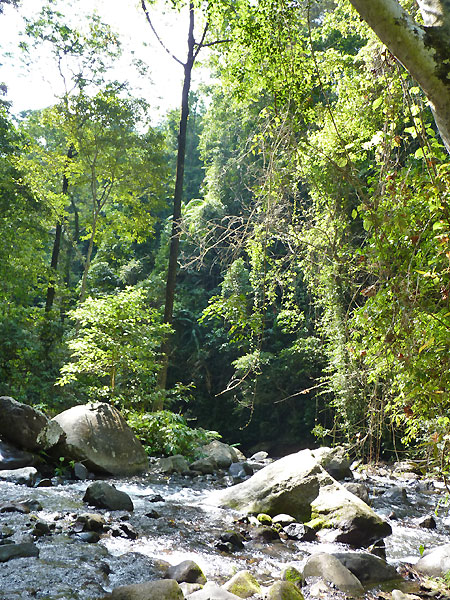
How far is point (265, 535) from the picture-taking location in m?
5.08

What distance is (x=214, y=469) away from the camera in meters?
9.42

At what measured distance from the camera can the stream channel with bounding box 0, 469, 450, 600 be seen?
3.54m

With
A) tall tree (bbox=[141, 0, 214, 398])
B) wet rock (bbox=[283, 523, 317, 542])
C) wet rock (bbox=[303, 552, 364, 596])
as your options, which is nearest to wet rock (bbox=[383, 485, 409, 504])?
wet rock (bbox=[283, 523, 317, 542])

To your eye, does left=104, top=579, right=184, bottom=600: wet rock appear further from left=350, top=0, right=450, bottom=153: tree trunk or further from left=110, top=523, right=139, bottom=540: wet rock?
left=350, top=0, right=450, bottom=153: tree trunk

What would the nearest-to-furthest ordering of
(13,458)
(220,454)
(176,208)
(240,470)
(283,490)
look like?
(283,490), (13,458), (240,470), (220,454), (176,208)

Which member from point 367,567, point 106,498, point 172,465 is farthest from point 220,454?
point 367,567

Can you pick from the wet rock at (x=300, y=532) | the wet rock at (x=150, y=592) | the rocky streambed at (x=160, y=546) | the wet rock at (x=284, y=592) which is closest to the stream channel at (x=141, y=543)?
the rocky streambed at (x=160, y=546)

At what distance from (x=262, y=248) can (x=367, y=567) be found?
3.00 meters

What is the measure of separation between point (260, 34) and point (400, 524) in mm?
6560

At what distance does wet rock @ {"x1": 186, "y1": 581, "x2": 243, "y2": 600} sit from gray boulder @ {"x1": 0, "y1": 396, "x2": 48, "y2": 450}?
16.6 feet

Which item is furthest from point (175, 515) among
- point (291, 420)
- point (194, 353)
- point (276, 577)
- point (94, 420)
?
point (194, 353)

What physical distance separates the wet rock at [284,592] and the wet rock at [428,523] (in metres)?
3.29

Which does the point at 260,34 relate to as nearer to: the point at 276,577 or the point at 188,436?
the point at 276,577

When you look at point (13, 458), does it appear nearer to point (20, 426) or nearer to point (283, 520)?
point (20, 426)
